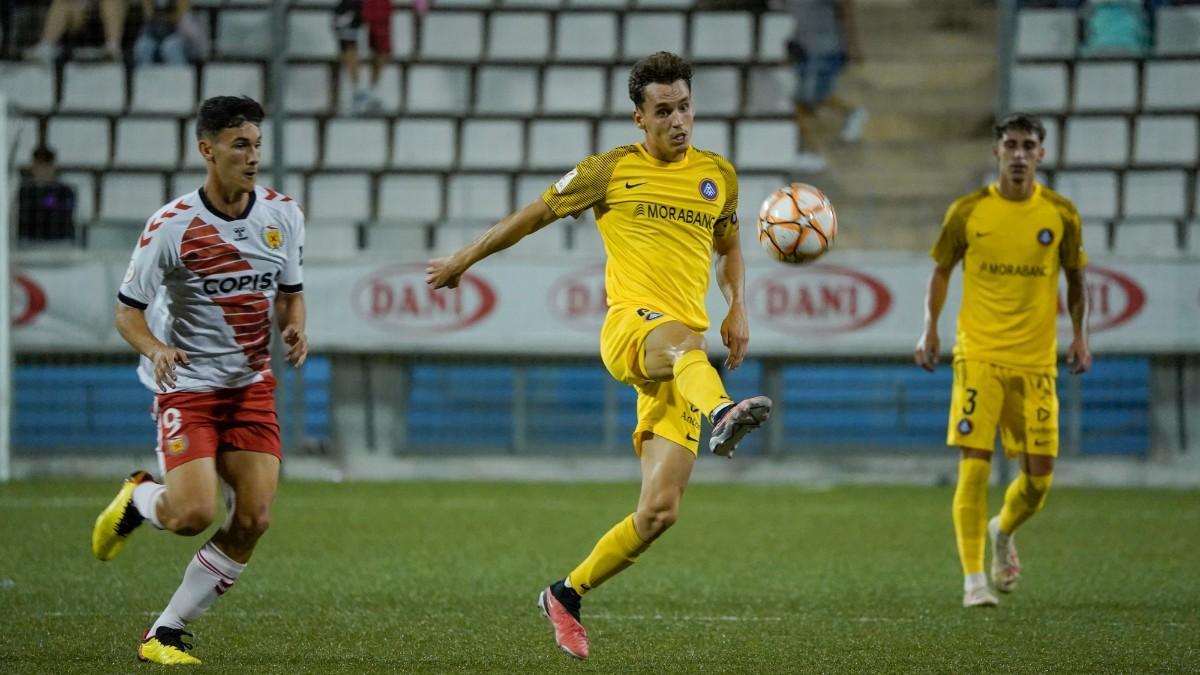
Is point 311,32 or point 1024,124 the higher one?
point 311,32

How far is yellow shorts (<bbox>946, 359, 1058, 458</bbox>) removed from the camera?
723 centimetres

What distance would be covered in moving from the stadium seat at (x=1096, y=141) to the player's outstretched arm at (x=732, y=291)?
10.1 meters

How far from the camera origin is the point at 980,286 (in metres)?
7.41

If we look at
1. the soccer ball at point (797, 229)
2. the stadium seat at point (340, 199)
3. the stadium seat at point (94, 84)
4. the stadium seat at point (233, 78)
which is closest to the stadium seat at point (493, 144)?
the stadium seat at point (340, 199)

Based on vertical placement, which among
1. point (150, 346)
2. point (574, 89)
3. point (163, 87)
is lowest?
point (150, 346)

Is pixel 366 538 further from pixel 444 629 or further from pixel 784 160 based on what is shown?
pixel 784 160

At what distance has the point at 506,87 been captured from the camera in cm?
1634

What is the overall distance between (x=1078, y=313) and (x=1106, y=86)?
903cm

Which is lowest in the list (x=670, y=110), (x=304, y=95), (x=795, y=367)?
(x=795, y=367)

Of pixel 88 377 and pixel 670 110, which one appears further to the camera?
pixel 88 377

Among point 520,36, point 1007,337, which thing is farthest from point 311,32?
point 1007,337

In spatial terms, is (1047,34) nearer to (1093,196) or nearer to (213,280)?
(1093,196)

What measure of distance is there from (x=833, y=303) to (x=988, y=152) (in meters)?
3.85

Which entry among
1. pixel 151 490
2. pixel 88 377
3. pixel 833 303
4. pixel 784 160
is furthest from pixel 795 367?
pixel 151 490
